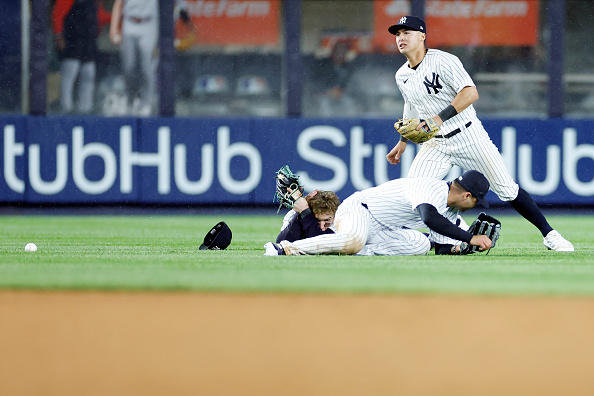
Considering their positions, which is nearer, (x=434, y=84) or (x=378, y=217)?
(x=378, y=217)

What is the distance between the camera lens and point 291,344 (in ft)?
12.7

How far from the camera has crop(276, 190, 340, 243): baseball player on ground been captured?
272 inches

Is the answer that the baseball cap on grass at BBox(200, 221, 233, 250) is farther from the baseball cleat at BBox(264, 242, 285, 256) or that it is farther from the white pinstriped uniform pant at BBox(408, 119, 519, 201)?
the white pinstriped uniform pant at BBox(408, 119, 519, 201)

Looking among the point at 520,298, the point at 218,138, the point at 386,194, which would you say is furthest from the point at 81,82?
the point at 520,298

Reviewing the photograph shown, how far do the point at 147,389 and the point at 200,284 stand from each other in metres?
1.78

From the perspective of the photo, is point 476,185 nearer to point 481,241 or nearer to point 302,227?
point 481,241

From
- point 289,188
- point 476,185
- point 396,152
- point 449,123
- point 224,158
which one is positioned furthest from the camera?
point 224,158

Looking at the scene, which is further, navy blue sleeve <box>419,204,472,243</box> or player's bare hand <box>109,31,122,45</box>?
player's bare hand <box>109,31,122,45</box>

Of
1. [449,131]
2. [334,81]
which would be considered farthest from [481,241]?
[334,81]

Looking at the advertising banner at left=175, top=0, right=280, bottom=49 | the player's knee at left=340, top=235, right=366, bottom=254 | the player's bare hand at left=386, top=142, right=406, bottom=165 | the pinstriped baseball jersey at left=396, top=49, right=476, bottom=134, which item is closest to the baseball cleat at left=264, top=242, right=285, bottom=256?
the player's knee at left=340, top=235, right=366, bottom=254

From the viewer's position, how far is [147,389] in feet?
10.7

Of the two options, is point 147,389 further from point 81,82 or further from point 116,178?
point 81,82

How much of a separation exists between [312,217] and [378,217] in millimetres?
556

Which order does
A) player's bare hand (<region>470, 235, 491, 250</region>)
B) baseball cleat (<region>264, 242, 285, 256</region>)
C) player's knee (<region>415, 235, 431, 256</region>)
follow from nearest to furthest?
player's bare hand (<region>470, 235, 491, 250</region>) → baseball cleat (<region>264, 242, 285, 256</region>) → player's knee (<region>415, 235, 431, 256</region>)
